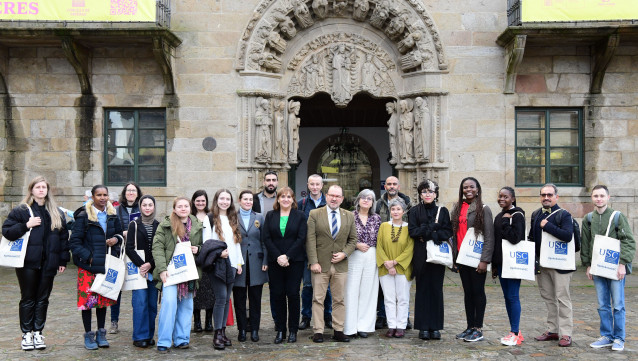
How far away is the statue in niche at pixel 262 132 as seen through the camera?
11703 millimetres

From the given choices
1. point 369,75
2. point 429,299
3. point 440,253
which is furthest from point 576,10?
point 429,299

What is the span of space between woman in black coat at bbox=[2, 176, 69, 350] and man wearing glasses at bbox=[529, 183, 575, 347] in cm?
517

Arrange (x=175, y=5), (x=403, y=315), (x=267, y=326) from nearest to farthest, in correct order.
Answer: (x=403, y=315) < (x=267, y=326) < (x=175, y=5)

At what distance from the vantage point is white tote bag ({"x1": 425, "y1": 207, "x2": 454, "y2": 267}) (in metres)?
6.66

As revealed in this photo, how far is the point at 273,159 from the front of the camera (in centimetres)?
1195

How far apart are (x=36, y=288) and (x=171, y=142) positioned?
5722 mm

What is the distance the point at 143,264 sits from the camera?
6.41 metres

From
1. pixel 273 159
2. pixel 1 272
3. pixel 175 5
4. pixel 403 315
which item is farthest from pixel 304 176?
pixel 403 315

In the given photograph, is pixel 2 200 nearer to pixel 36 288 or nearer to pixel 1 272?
pixel 1 272

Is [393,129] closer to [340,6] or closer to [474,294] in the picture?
[340,6]

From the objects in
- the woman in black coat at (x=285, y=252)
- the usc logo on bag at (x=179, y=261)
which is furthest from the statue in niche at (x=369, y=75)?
the usc logo on bag at (x=179, y=261)

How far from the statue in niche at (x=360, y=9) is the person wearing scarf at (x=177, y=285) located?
22.8 feet

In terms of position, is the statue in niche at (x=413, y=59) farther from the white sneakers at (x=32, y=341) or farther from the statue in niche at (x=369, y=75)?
the white sneakers at (x=32, y=341)

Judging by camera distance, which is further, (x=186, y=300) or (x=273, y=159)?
(x=273, y=159)
